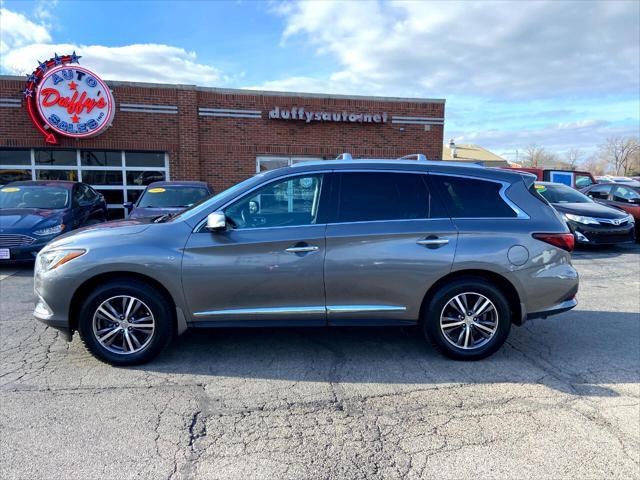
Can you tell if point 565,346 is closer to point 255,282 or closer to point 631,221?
point 255,282

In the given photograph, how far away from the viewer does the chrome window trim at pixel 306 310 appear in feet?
12.8

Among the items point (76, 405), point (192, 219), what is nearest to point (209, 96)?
point (192, 219)

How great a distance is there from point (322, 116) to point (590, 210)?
8.75m

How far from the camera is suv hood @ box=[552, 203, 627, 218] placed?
415 inches

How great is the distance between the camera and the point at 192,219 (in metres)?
3.95

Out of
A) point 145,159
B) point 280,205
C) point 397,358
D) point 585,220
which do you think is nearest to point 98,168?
point 145,159

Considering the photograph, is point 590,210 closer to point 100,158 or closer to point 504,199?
point 504,199

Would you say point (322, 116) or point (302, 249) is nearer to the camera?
point (302, 249)

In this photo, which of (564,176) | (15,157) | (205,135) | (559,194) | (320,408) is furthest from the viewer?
(564,176)

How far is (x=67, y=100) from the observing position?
13445 mm

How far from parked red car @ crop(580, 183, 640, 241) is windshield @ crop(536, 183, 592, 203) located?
Result: 147 centimetres

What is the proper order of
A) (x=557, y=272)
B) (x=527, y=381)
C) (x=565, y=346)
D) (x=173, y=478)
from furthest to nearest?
(x=565, y=346) < (x=557, y=272) < (x=527, y=381) < (x=173, y=478)

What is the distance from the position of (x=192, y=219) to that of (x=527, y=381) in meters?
3.17

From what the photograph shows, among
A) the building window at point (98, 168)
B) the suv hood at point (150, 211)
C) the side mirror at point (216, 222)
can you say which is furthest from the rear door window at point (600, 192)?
the building window at point (98, 168)
